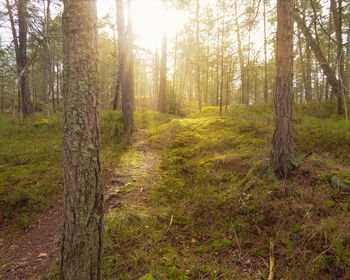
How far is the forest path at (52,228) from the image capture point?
9.04 ft

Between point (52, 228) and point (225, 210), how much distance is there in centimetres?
352

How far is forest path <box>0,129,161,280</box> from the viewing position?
2.75 m

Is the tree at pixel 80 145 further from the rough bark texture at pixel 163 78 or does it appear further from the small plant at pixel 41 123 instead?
the rough bark texture at pixel 163 78

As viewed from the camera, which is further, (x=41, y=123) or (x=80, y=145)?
(x=41, y=123)

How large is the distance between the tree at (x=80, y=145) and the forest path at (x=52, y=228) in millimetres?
1125

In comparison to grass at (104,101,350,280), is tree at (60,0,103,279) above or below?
above

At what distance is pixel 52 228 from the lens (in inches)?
142

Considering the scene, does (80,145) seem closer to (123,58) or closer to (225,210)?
(225,210)

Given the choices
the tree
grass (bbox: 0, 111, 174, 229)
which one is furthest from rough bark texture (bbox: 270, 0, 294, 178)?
grass (bbox: 0, 111, 174, 229)

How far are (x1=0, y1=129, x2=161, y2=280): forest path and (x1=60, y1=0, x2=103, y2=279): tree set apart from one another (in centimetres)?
113

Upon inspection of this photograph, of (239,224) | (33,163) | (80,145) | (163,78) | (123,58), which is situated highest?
(163,78)

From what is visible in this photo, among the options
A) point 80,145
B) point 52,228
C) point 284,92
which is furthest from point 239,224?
point 52,228

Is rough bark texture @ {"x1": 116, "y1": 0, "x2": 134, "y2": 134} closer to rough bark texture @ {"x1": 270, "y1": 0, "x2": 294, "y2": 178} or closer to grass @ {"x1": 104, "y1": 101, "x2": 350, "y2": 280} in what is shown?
grass @ {"x1": 104, "y1": 101, "x2": 350, "y2": 280}

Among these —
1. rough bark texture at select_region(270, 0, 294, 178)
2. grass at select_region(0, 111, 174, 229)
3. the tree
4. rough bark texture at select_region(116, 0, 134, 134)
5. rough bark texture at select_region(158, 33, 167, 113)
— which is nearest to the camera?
the tree
